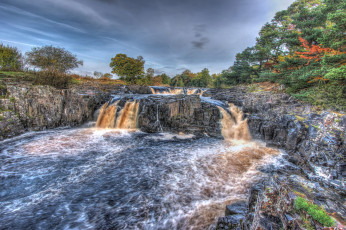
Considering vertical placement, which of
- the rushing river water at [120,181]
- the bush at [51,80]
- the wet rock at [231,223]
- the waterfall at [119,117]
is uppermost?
the bush at [51,80]

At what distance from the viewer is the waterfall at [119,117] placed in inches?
412

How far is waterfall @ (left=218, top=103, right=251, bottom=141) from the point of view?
885 centimetres

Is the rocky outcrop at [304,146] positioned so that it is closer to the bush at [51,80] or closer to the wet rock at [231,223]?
A: the wet rock at [231,223]

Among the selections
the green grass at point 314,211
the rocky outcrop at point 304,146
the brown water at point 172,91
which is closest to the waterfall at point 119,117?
the rocky outcrop at point 304,146

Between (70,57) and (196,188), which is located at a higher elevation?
(70,57)

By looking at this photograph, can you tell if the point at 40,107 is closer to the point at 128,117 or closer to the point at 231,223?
the point at 128,117

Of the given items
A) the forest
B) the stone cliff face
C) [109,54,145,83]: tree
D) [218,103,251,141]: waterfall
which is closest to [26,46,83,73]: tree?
the forest

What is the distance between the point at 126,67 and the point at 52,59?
10545 mm

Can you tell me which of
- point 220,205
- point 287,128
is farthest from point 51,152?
point 287,128

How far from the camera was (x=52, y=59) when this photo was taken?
59.9 ft

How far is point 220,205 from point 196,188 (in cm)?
87

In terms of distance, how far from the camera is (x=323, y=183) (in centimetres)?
447

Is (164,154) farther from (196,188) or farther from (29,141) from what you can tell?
(29,141)

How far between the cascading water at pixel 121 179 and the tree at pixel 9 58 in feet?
35.0
